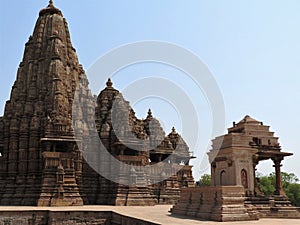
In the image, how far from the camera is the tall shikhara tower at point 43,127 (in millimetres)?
24547

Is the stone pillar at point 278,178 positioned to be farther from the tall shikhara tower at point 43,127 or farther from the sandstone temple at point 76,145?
the tall shikhara tower at point 43,127

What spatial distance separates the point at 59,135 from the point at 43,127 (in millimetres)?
2040

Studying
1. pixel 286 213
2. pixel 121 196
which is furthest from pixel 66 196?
pixel 286 213

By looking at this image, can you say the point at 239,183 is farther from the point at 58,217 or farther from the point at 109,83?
the point at 109,83

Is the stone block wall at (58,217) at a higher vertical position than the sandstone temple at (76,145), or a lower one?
lower

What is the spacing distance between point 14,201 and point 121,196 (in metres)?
7.26

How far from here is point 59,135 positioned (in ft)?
82.9

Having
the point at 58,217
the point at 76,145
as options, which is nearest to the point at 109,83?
the point at 76,145

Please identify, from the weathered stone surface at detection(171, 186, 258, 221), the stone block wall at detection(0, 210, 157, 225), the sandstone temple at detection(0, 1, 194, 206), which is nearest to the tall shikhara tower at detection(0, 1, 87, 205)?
the sandstone temple at detection(0, 1, 194, 206)

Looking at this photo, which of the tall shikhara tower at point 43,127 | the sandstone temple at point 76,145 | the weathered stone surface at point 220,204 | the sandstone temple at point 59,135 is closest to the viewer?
the weathered stone surface at point 220,204

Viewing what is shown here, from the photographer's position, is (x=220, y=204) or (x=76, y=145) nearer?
(x=220, y=204)

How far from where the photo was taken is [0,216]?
18.3 meters

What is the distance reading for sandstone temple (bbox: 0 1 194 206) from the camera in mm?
24875

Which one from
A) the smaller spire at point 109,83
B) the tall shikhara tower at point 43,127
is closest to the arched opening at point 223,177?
the tall shikhara tower at point 43,127
